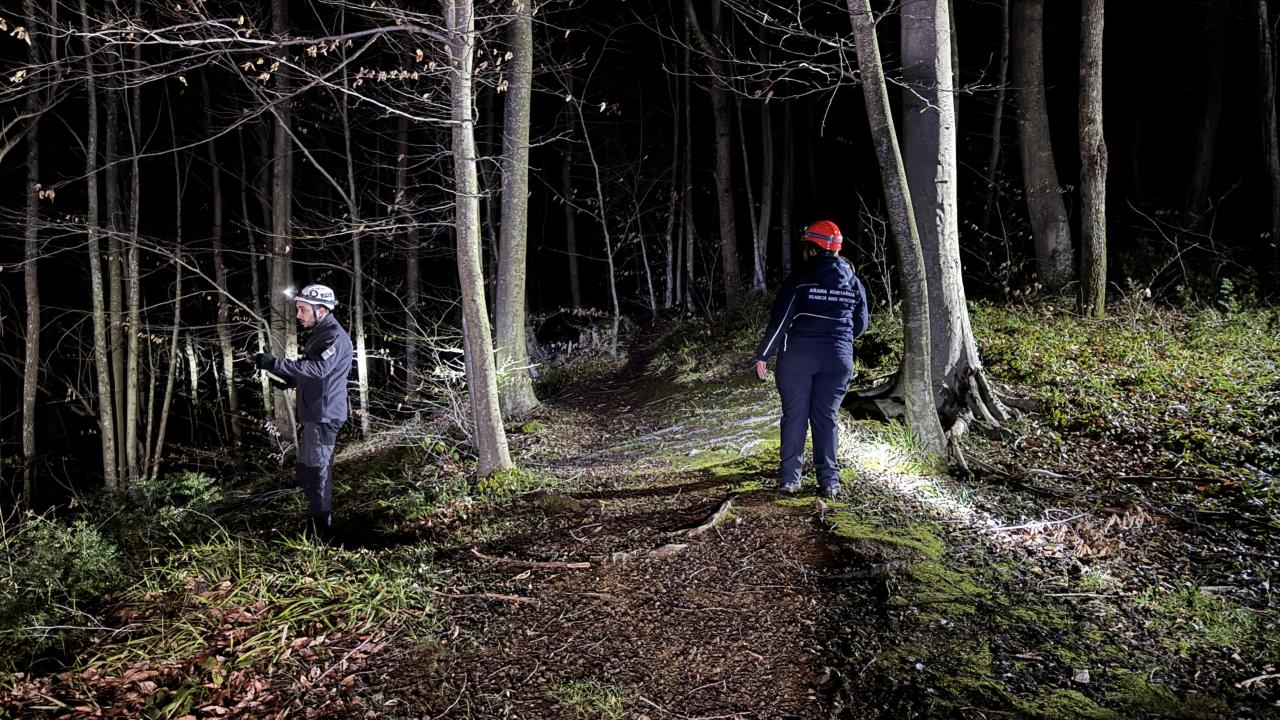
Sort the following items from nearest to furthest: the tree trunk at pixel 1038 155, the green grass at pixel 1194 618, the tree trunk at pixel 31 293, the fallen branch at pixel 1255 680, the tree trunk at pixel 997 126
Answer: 1. the fallen branch at pixel 1255 680
2. the green grass at pixel 1194 618
3. the tree trunk at pixel 31 293
4. the tree trunk at pixel 1038 155
5. the tree trunk at pixel 997 126

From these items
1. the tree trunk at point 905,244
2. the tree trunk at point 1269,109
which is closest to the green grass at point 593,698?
the tree trunk at point 905,244

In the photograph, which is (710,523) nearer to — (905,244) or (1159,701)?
(1159,701)

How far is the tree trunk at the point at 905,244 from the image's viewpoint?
5.89 metres

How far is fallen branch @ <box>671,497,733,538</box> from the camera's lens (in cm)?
474

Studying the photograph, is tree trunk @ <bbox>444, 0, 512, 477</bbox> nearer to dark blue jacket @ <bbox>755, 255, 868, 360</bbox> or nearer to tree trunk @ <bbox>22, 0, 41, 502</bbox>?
dark blue jacket @ <bbox>755, 255, 868, 360</bbox>

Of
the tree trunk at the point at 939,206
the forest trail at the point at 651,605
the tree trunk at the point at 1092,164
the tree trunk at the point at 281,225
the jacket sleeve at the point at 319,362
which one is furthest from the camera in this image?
the tree trunk at the point at 281,225

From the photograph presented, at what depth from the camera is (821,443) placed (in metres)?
5.32

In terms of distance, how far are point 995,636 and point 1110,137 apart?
89.9ft

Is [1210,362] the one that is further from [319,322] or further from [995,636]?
[319,322]

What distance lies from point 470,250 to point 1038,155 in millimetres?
10870

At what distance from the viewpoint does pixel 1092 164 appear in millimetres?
9758

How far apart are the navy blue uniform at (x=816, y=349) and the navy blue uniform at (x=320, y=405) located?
342 centimetres

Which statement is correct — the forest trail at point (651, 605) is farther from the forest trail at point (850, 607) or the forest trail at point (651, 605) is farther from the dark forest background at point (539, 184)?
the dark forest background at point (539, 184)

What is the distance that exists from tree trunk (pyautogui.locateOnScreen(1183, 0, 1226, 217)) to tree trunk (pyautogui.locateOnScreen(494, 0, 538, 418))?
15.8 meters
